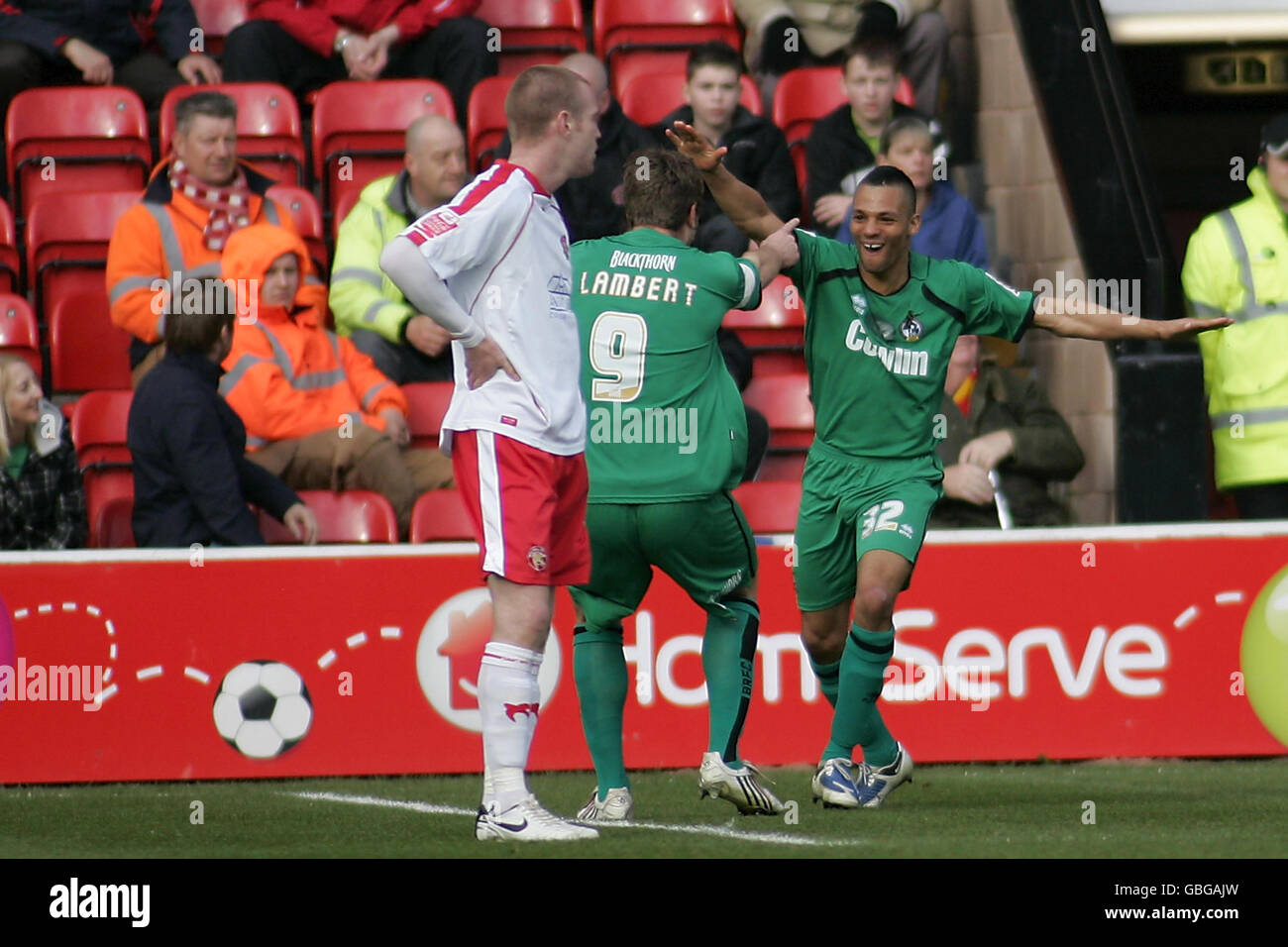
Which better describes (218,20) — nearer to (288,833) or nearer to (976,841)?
(288,833)

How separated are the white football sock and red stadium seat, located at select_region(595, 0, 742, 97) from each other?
5.69 metres

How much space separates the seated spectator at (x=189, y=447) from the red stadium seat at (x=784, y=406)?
2266mm

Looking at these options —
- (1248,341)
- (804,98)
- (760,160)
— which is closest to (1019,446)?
(1248,341)

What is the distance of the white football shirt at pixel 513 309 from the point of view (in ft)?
16.6

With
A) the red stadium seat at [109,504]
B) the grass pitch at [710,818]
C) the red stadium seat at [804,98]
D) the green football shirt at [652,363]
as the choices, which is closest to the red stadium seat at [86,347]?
the red stadium seat at [109,504]

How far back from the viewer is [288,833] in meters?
5.70

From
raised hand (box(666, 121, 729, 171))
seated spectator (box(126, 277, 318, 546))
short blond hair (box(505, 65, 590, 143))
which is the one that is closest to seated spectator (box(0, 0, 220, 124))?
seated spectator (box(126, 277, 318, 546))

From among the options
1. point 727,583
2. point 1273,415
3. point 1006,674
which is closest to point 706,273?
point 727,583

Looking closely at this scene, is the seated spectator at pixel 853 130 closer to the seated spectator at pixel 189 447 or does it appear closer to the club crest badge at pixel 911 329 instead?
the club crest badge at pixel 911 329

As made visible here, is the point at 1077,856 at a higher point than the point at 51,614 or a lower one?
lower

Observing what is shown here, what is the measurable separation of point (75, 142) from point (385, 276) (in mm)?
1944

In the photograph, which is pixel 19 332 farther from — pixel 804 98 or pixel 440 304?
pixel 440 304

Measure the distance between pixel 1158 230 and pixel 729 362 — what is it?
195 cm

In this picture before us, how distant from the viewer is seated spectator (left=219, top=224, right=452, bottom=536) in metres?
8.12
